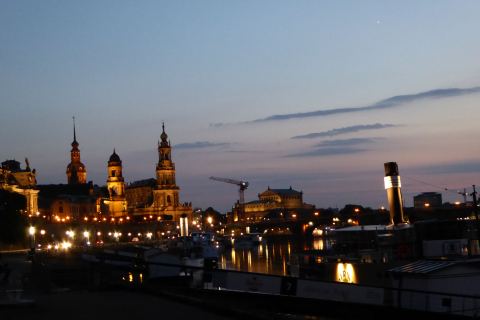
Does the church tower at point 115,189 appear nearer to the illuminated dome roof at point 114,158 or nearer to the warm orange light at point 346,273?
the illuminated dome roof at point 114,158

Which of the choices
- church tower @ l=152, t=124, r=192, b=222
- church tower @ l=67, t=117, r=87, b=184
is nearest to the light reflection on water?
church tower @ l=152, t=124, r=192, b=222

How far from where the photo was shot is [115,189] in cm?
18000

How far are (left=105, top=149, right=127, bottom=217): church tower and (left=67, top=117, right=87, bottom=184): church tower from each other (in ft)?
28.7

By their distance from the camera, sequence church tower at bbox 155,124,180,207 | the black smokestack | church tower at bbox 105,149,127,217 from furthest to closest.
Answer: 1. church tower at bbox 155,124,180,207
2. church tower at bbox 105,149,127,217
3. the black smokestack

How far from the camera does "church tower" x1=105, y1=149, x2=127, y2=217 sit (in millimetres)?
176250

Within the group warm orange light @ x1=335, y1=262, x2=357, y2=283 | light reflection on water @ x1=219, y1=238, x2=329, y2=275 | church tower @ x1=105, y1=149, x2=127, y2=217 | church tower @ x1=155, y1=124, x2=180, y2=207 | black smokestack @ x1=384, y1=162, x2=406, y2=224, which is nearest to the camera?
warm orange light @ x1=335, y1=262, x2=357, y2=283

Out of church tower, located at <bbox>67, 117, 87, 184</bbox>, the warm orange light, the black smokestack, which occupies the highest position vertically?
church tower, located at <bbox>67, 117, 87, 184</bbox>

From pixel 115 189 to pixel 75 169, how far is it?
44.4 feet

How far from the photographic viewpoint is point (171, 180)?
603 ft

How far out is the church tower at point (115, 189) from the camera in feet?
578

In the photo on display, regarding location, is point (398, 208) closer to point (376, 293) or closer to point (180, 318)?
point (376, 293)

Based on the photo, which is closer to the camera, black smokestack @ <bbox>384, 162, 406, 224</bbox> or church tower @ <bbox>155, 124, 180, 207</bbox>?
black smokestack @ <bbox>384, 162, 406, 224</bbox>

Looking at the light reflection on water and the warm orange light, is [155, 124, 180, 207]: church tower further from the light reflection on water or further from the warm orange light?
the warm orange light

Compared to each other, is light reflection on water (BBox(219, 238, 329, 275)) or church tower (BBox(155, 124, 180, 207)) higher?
church tower (BBox(155, 124, 180, 207))
